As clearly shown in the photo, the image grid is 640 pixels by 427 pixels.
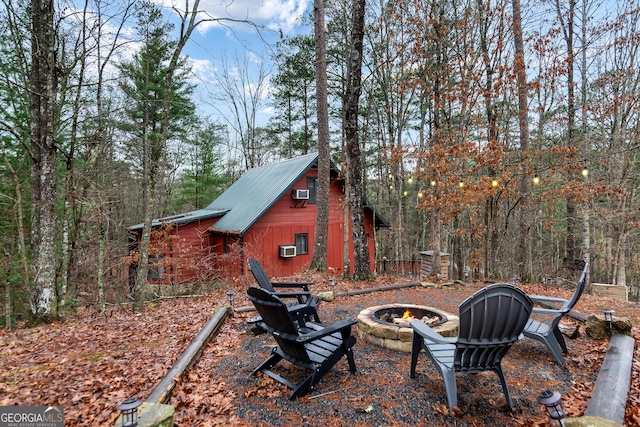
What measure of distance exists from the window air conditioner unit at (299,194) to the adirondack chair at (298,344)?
9637mm

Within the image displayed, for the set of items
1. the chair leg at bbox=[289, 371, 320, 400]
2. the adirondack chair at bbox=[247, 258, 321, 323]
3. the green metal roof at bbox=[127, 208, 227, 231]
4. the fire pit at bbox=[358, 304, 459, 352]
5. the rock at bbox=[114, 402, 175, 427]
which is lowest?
the chair leg at bbox=[289, 371, 320, 400]

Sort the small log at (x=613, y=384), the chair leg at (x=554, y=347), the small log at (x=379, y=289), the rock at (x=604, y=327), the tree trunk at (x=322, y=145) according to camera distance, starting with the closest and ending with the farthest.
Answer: the small log at (x=613, y=384)
the chair leg at (x=554, y=347)
the rock at (x=604, y=327)
the small log at (x=379, y=289)
the tree trunk at (x=322, y=145)

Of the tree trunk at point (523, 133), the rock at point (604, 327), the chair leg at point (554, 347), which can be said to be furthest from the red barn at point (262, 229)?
the chair leg at point (554, 347)

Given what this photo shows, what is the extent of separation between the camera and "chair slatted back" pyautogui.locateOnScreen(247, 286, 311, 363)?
2.48 m

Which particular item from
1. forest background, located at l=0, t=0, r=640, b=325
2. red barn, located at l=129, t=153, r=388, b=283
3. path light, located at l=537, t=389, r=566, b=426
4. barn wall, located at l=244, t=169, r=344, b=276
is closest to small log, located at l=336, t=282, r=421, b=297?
forest background, located at l=0, t=0, r=640, b=325

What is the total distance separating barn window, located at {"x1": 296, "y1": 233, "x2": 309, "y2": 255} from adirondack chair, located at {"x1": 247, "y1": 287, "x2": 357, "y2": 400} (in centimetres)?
992

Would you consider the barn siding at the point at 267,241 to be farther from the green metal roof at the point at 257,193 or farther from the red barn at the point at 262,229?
the green metal roof at the point at 257,193

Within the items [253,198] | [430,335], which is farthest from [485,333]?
[253,198]

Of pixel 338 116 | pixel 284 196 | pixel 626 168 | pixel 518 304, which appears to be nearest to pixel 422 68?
pixel 338 116

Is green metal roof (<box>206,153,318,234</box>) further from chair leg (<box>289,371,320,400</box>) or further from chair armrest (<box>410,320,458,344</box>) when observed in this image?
chair armrest (<box>410,320,458,344</box>)

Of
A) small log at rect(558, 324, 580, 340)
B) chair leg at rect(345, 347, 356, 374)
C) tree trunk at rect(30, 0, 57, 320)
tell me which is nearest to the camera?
chair leg at rect(345, 347, 356, 374)

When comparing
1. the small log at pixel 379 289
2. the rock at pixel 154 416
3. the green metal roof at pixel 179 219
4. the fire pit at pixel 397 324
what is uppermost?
the green metal roof at pixel 179 219

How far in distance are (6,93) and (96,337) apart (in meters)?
6.27

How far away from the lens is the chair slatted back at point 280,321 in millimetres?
2479
